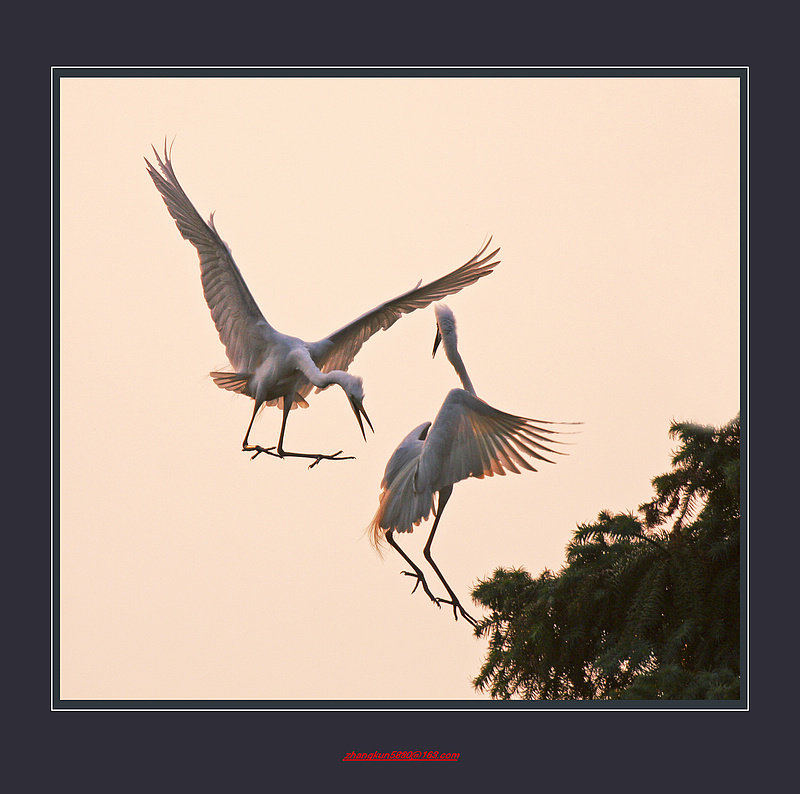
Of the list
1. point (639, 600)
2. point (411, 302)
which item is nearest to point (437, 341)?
point (411, 302)

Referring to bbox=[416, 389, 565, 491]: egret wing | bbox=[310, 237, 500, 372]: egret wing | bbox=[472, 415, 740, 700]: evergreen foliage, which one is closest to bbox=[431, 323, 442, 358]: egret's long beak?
bbox=[310, 237, 500, 372]: egret wing

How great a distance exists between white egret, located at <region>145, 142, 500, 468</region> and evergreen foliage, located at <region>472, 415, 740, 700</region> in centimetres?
100

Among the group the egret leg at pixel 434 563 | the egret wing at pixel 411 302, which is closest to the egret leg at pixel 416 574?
the egret leg at pixel 434 563

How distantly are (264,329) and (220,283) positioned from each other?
249mm

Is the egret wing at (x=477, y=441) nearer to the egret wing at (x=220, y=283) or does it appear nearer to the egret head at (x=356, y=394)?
the egret head at (x=356, y=394)

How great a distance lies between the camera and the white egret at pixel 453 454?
3.93 m

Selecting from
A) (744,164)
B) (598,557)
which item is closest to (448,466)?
(598,557)

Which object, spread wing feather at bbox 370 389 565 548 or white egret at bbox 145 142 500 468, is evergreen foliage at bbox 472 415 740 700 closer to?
spread wing feather at bbox 370 389 565 548

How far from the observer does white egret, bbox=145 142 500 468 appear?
428 cm

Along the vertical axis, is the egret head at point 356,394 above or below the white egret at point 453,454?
above

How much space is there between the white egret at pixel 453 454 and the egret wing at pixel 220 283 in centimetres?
75

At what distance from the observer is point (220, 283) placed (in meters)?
4.37

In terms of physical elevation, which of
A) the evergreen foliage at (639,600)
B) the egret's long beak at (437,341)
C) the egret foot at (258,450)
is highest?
the egret's long beak at (437,341)

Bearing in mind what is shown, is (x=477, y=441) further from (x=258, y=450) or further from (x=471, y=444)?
(x=258, y=450)
